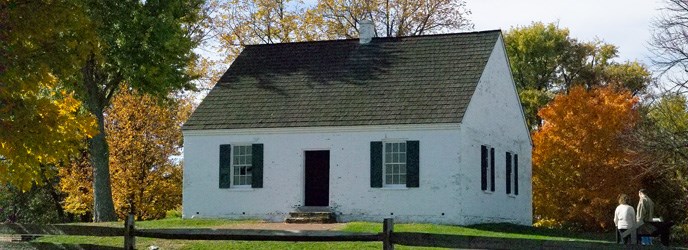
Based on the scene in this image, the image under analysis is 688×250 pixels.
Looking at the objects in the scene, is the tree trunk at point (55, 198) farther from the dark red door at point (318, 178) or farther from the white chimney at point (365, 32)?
the dark red door at point (318, 178)

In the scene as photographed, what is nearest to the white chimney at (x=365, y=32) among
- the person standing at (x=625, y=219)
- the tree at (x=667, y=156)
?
the tree at (x=667, y=156)

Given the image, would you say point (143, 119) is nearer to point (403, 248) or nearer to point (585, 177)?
point (585, 177)

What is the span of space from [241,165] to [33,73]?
550 inches

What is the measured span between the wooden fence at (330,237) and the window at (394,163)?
513 inches

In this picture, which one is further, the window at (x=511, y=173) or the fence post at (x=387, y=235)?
the window at (x=511, y=173)

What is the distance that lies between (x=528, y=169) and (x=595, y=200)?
3.47 meters

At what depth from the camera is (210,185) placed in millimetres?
33625

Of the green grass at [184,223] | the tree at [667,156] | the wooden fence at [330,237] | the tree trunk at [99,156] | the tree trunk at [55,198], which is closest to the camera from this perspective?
the wooden fence at [330,237]

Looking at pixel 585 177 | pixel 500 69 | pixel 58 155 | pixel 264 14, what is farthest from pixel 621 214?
pixel 264 14

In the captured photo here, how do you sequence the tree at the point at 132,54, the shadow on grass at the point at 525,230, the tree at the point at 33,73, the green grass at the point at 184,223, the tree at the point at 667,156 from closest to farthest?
the tree at the point at 33,73, the green grass at the point at 184,223, the shadow on grass at the point at 525,230, the tree at the point at 667,156, the tree at the point at 132,54

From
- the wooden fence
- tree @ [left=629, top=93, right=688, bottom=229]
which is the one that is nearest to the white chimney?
tree @ [left=629, top=93, right=688, bottom=229]

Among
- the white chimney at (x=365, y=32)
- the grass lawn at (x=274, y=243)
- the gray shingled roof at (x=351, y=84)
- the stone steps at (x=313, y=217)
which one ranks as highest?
the white chimney at (x=365, y=32)

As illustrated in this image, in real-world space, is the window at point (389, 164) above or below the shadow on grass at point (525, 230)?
above

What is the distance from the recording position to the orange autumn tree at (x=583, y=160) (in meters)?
40.8
